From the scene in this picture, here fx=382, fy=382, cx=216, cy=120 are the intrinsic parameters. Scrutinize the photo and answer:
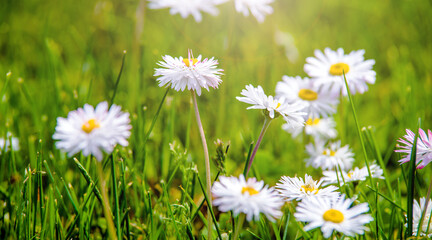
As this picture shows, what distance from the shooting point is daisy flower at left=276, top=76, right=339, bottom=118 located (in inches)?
59.0

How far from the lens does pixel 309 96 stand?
153cm

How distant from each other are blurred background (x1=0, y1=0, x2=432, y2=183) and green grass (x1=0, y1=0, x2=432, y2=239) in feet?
0.04

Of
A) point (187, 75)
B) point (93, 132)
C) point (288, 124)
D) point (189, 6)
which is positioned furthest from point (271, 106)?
point (189, 6)

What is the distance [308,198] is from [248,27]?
2.69 metres

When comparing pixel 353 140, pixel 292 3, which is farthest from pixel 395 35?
pixel 353 140

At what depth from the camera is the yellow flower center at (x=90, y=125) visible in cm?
74


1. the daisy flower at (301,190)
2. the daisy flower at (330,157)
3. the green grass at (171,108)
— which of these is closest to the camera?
the daisy flower at (301,190)

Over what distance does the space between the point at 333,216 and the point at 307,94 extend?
0.78 m

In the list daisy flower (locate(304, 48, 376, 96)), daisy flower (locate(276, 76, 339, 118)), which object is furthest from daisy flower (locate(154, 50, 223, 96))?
daisy flower (locate(304, 48, 376, 96))

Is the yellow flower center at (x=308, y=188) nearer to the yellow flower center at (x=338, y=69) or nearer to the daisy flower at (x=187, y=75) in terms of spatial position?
the daisy flower at (x=187, y=75)

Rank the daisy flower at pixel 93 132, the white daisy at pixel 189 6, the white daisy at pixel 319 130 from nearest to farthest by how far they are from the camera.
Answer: the daisy flower at pixel 93 132, the white daisy at pixel 319 130, the white daisy at pixel 189 6

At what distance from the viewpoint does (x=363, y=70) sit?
1.53 meters

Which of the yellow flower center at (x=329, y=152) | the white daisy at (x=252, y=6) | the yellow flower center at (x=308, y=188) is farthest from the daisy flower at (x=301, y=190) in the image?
the white daisy at (x=252, y=6)

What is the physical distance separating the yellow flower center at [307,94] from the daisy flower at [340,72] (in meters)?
0.05
